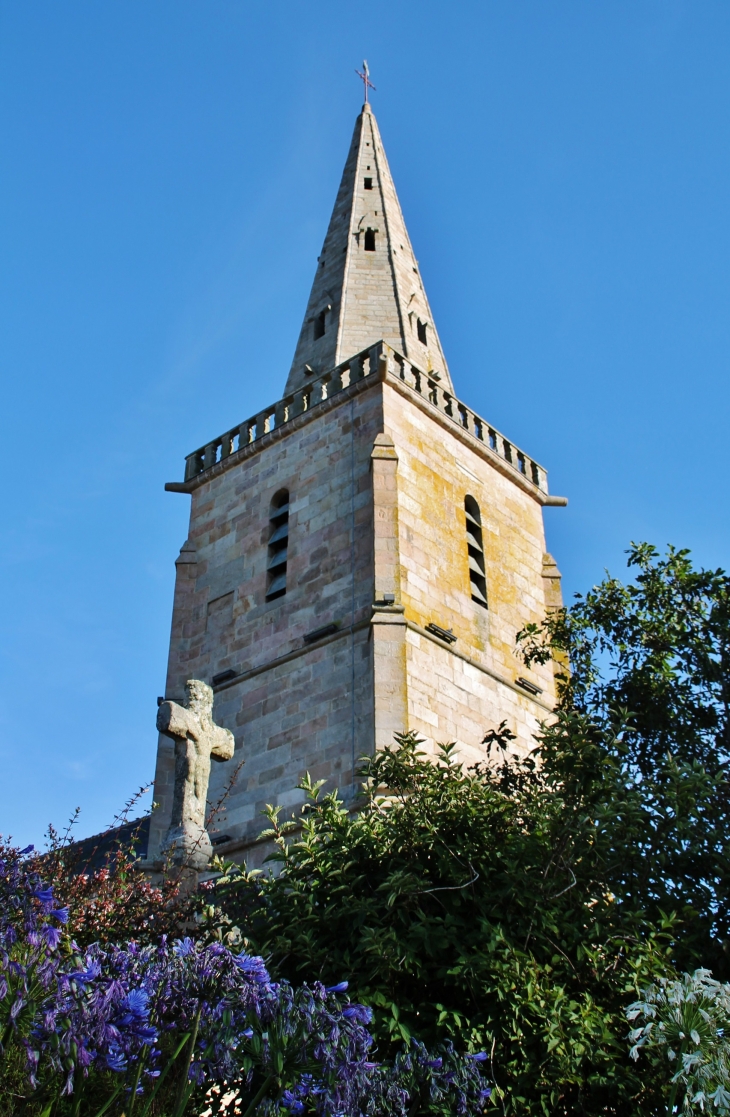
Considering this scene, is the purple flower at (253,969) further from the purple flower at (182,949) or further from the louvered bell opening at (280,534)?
the louvered bell opening at (280,534)

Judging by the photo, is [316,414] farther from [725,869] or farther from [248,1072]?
[248,1072]

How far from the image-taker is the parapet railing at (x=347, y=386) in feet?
67.1

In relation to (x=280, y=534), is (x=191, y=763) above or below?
below

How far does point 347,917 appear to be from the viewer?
29.7 ft

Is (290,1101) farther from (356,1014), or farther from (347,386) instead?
(347,386)

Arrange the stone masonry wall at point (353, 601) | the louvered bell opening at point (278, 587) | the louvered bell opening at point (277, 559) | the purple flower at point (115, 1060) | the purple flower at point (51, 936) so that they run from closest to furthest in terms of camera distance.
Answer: the purple flower at point (115, 1060)
the purple flower at point (51, 936)
the stone masonry wall at point (353, 601)
the louvered bell opening at point (278, 587)
the louvered bell opening at point (277, 559)

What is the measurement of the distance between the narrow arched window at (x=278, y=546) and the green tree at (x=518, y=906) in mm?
8225

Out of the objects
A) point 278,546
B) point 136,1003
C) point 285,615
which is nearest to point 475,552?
point 278,546

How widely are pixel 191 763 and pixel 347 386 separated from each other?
37.5 feet

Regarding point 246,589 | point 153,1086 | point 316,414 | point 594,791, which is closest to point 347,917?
point 594,791

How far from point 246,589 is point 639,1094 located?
12797 millimetres

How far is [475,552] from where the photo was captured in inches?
792

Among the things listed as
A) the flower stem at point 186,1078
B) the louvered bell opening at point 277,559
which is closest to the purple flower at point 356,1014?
the flower stem at point 186,1078

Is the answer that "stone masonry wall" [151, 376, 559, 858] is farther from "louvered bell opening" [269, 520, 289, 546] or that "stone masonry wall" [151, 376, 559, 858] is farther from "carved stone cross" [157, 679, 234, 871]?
"carved stone cross" [157, 679, 234, 871]
